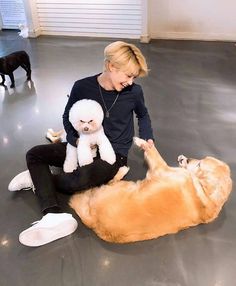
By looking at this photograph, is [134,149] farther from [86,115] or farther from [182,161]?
[86,115]

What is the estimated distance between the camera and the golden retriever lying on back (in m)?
1.45

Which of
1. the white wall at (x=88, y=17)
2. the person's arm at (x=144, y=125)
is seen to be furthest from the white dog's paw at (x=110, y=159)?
the white wall at (x=88, y=17)

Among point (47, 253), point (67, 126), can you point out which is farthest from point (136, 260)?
point (67, 126)

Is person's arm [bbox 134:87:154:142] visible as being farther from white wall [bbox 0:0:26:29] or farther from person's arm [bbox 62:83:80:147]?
white wall [bbox 0:0:26:29]

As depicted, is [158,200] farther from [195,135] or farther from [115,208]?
[195,135]

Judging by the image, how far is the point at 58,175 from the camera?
67.4 inches

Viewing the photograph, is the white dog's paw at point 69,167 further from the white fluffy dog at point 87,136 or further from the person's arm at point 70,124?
the person's arm at point 70,124

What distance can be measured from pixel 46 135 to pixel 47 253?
0.99 m

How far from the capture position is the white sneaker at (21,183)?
1765 millimetres

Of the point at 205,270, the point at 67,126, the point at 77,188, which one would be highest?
the point at 67,126

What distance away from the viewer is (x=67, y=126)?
168cm

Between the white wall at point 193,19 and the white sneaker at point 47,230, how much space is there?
3.11 metres

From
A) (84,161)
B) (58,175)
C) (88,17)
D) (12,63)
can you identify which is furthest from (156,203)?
(88,17)

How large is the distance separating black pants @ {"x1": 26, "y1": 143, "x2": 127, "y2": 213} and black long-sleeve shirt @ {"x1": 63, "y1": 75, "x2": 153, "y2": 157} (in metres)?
0.09
